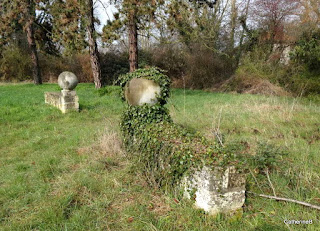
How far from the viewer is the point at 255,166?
10.5 feet

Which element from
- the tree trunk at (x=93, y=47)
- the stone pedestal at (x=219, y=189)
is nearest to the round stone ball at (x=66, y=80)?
the tree trunk at (x=93, y=47)

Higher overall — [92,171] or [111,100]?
[111,100]

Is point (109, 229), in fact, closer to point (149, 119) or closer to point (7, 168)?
point (149, 119)

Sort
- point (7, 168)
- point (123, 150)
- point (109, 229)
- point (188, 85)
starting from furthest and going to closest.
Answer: point (188, 85) → point (123, 150) → point (7, 168) → point (109, 229)

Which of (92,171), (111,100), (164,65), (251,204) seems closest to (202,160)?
(251,204)

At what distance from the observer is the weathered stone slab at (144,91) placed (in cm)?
378

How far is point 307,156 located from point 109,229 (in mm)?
3163

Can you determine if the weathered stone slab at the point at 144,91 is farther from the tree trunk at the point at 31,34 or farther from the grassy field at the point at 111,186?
the tree trunk at the point at 31,34

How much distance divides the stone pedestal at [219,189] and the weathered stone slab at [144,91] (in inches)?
68.2

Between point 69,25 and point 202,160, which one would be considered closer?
point 202,160

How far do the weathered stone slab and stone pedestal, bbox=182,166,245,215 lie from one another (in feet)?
5.68

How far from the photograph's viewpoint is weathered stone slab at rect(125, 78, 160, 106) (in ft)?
12.4

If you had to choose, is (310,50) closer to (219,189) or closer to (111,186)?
(219,189)

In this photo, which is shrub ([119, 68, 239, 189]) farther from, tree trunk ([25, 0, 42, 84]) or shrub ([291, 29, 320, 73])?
tree trunk ([25, 0, 42, 84])
